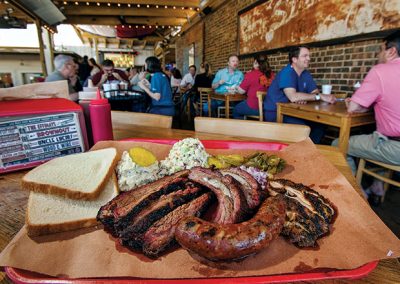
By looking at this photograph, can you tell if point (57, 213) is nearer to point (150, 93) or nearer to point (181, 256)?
point (181, 256)

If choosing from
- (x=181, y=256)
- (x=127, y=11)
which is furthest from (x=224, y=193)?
(x=127, y=11)

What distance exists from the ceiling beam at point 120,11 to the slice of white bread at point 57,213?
10.5m

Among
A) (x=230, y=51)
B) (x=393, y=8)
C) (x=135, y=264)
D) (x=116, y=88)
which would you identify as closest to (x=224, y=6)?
(x=230, y=51)

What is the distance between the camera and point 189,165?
3.30 feet

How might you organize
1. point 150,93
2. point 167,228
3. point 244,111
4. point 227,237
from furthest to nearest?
point 244,111 → point 150,93 → point 167,228 → point 227,237

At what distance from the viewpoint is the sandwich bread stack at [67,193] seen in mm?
718

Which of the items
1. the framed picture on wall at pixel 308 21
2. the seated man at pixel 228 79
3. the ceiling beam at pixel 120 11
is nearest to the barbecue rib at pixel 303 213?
the framed picture on wall at pixel 308 21

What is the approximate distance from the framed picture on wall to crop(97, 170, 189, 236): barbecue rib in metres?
3.57

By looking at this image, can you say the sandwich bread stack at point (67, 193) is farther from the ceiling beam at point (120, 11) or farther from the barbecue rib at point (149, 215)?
the ceiling beam at point (120, 11)

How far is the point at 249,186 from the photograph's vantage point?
78 centimetres

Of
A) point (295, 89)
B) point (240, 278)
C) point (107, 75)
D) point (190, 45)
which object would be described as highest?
point (190, 45)

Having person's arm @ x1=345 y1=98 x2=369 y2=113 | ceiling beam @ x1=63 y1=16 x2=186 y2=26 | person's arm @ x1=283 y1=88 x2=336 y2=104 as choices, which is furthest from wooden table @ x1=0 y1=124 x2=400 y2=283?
ceiling beam @ x1=63 y1=16 x2=186 y2=26

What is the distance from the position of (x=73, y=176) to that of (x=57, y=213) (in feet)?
0.48

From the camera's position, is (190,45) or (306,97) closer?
(306,97)
